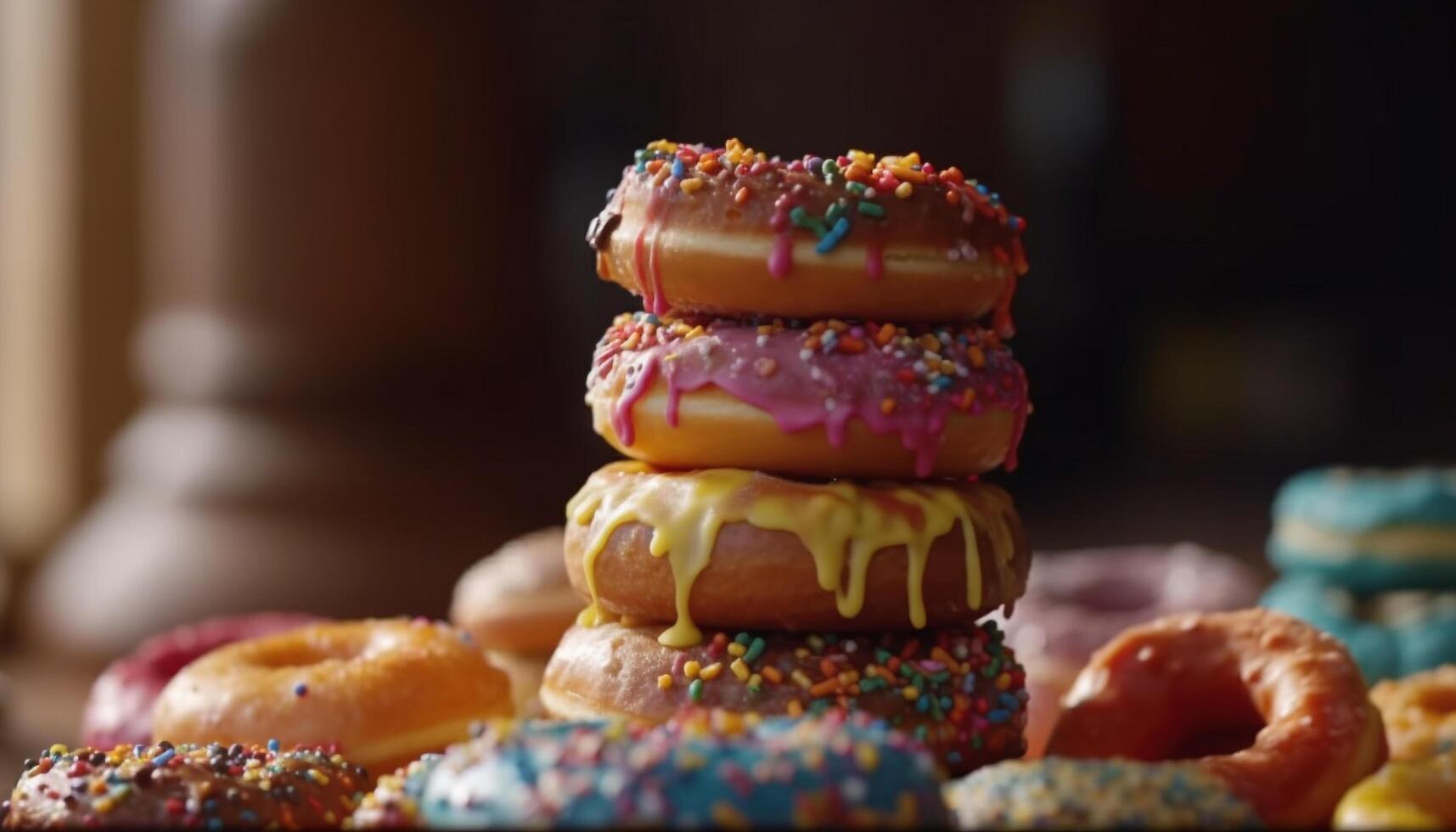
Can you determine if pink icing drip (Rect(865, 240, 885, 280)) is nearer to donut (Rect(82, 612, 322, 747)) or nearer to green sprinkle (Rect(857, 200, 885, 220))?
green sprinkle (Rect(857, 200, 885, 220))

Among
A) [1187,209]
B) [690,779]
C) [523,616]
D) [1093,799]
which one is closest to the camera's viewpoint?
[690,779]

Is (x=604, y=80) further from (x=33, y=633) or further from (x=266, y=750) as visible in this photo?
(x=266, y=750)

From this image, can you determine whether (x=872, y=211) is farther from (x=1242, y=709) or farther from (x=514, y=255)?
(x=514, y=255)

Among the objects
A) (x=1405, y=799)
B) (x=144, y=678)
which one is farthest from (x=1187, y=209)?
(x=1405, y=799)

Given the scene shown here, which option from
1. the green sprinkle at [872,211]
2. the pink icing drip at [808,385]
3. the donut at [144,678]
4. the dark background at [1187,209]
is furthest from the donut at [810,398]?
the dark background at [1187,209]

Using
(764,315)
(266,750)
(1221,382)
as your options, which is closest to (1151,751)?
(764,315)

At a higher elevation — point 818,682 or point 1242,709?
point 818,682
